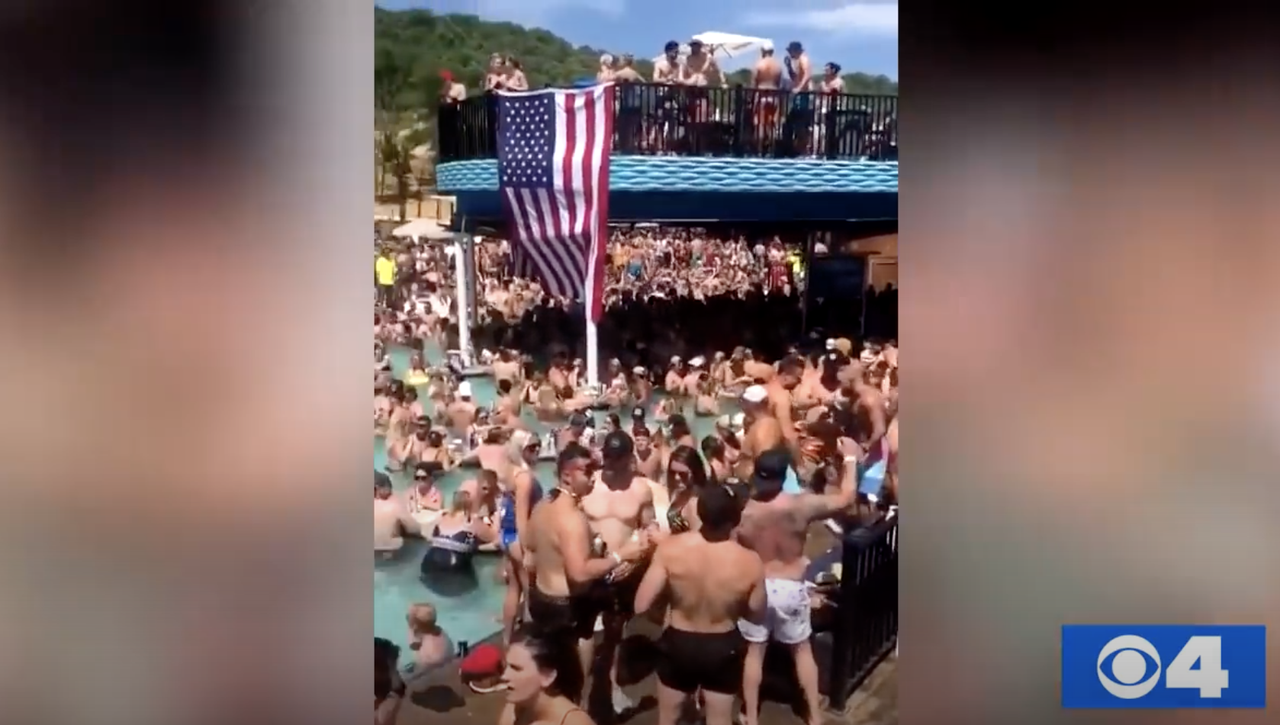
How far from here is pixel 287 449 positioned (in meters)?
1.74

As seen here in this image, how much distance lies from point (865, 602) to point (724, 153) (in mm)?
896

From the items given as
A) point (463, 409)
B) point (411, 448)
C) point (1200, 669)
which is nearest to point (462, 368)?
point (463, 409)

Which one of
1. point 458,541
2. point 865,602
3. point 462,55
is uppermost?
point 462,55

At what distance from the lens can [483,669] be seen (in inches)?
69.6

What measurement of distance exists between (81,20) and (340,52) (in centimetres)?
49

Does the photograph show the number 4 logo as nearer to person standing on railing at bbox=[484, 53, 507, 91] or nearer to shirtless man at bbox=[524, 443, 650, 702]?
shirtless man at bbox=[524, 443, 650, 702]

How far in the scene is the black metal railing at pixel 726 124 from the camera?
1723mm

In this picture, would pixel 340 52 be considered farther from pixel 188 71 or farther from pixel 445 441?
pixel 445 441

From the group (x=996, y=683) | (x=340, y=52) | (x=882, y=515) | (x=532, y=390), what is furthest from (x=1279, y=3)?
(x=340, y=52)

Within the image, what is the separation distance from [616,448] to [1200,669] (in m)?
1.21

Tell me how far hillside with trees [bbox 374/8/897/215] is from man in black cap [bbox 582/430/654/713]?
2.08 feet

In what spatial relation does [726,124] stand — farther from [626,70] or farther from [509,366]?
[509,366]

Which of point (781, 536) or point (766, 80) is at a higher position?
point (766, 80)

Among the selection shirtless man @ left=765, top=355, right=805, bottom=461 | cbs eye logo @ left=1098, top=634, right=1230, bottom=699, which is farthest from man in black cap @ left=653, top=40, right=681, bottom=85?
cbs eye logo @ left=1098, top=634, right=1230, bottom=699
